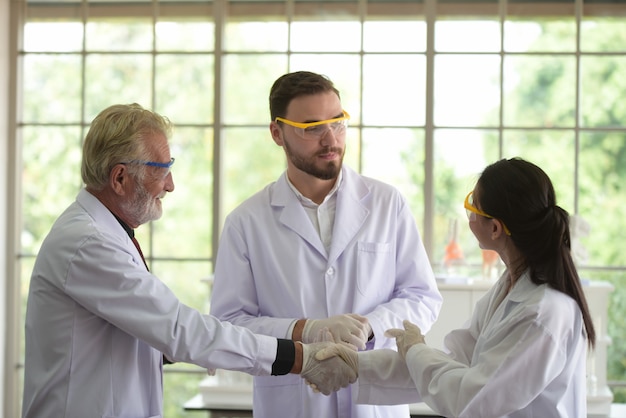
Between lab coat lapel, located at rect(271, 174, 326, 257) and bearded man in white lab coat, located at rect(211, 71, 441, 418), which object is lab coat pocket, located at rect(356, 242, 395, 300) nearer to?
bearded man in white lab coat, located at rect(211, 71, 441, 418)

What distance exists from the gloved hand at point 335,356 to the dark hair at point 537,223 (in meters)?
0.57

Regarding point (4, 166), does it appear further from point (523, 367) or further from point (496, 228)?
point (523, 367)

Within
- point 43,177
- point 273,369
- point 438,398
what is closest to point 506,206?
point 438,398

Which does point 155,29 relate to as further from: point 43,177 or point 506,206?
point 506,206

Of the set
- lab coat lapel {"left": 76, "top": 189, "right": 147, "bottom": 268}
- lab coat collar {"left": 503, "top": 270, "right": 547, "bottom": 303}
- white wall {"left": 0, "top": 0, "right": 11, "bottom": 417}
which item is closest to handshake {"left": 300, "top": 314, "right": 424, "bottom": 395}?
lab coat collar {"left": 503, "top": 270, "right": 547, "bottom": 303}

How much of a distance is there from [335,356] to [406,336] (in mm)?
195

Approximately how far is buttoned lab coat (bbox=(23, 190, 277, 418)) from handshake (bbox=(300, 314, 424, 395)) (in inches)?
11.2

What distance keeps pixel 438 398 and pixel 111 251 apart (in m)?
0.83

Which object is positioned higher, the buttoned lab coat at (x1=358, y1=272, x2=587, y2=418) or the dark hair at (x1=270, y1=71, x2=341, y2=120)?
the dark hair at (x1=270, y1=71, x2=341, y2=120)

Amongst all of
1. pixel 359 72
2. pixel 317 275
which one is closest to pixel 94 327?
pixel 317 275

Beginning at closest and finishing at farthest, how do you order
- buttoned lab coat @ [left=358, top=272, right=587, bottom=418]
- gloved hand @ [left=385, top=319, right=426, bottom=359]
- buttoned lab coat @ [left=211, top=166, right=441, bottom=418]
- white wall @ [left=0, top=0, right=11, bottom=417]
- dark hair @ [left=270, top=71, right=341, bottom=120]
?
buttoned lab coat @ [left=358, top=272, right=587, bottom=418] → gloved hand @ [left=385, top=319, right=426, bottom=359] → buttoned lab coat @ [left=211, top=166, right=441, bottom=418] → dark hair @ [left=270, top=71, right=341, bottom=120] → white wall @ [left=0, top=0, right=11, bottom=417]

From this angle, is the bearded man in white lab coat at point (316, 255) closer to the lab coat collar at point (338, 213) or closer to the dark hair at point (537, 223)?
the lab coat collar at point (338, 213)

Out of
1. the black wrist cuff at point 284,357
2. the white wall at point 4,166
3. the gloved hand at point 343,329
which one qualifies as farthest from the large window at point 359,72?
the black wrist cuff at point 284,357

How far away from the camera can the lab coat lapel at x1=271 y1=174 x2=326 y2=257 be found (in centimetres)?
261
